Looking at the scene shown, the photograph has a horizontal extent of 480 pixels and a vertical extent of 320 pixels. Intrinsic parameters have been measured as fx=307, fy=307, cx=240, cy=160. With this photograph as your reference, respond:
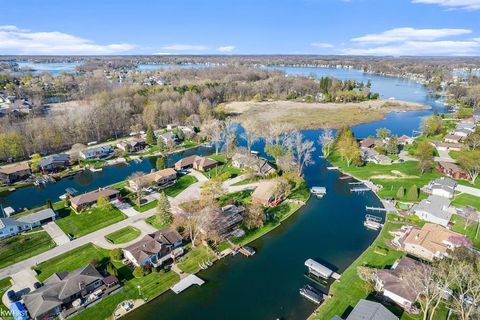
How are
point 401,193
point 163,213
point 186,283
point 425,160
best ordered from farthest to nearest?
1. point 425,160
2. point 401,193
3. point 163,213
4. point 186,283

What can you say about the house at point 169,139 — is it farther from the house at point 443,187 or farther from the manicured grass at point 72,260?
the house at point 443,187

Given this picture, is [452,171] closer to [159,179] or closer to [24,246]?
[159,179]

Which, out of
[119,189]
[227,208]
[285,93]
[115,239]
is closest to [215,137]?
[119,189]

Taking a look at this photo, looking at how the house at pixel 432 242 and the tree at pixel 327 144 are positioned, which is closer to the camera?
the house at pixel 432 242

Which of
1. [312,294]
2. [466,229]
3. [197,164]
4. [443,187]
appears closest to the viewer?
[312,294]

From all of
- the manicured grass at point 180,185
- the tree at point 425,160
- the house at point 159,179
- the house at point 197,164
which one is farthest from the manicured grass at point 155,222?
the tree at point 425,160

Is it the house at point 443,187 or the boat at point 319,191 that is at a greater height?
the house at point 443,187

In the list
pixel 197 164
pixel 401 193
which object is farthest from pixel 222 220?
pixel 401 193

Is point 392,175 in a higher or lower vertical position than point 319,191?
higher
